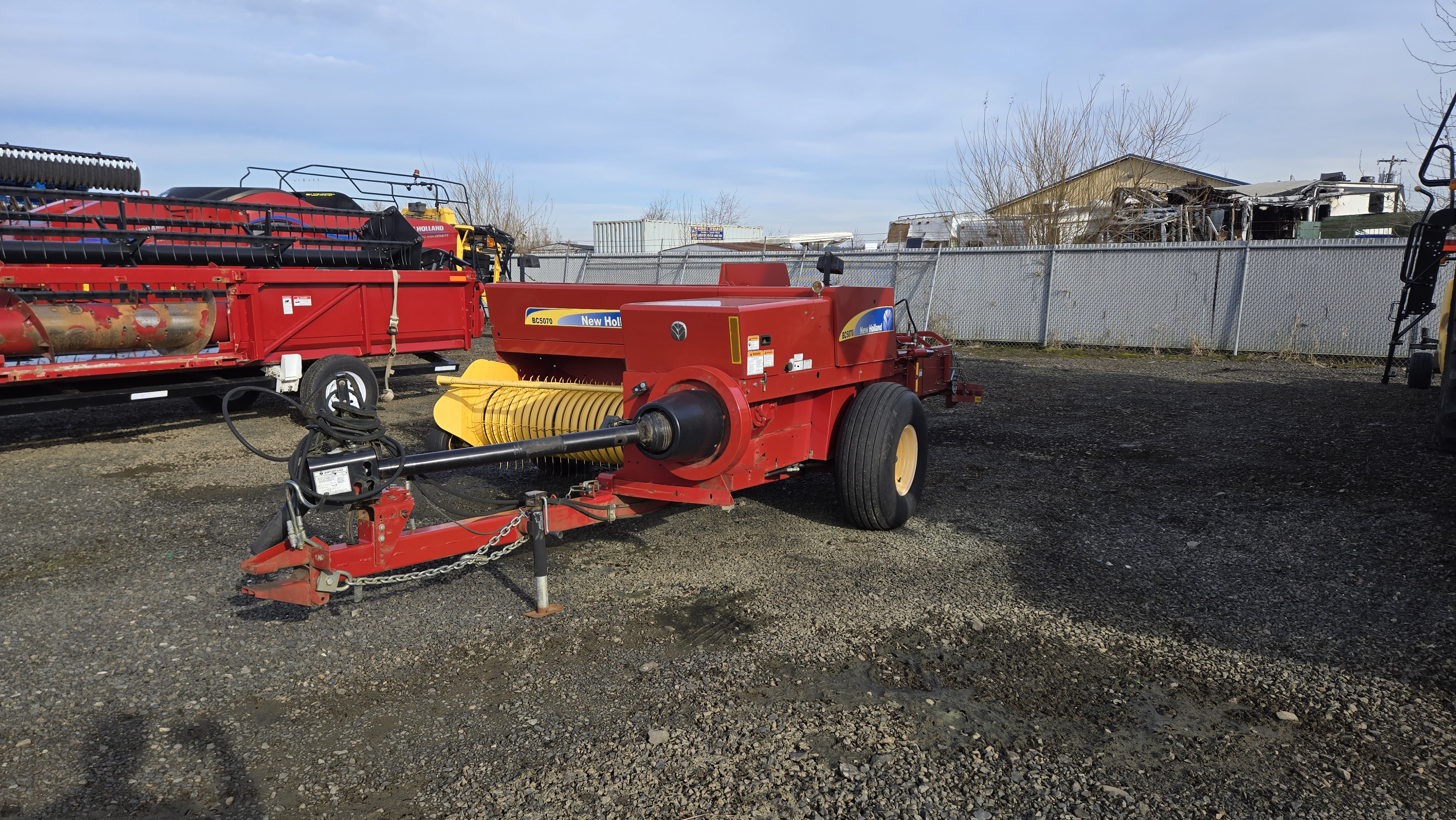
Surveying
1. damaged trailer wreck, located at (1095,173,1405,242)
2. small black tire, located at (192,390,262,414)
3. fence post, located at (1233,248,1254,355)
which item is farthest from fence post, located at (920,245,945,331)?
small black tire, located at (192,390,262,414)

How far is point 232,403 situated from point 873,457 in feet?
23.5

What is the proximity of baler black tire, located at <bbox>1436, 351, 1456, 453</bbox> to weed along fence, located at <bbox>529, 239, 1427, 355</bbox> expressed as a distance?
9.64 meters

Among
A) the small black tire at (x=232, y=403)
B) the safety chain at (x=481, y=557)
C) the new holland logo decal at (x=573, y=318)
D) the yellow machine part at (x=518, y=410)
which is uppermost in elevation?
the new holland logo decal at (x=573, y=318)

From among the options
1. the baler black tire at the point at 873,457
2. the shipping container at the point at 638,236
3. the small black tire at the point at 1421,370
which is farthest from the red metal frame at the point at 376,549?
the shipping container at the point at 638,236

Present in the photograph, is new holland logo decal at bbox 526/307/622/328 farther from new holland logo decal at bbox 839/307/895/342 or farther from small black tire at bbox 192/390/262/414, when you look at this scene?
small black tire at bbox 192/390/262/414

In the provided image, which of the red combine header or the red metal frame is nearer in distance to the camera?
the red metal frame

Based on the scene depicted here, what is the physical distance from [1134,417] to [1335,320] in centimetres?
724

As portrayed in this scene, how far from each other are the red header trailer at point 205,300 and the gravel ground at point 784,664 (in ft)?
4.50

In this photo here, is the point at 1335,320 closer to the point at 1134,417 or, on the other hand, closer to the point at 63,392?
the point at 1134,417

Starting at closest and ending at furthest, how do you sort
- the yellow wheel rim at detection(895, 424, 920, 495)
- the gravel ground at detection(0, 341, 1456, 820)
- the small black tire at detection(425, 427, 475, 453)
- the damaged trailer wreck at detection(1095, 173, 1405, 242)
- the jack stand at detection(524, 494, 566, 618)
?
the gravel ground at detection(0, 341, 1456, 820) → the jack stand at detection(524, 494, 566, 618) → the yellow wheel rim at detection(895, 424, 920, 495) → the small black tire at detection(425, 427, 475, 453) → the damaged trailer wreck at detection(1095, 173, 1405, 242)

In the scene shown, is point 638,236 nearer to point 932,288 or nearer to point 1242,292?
point 932,288

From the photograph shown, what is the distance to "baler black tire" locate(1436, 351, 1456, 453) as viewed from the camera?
487 cm

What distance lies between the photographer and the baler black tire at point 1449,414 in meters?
4.87

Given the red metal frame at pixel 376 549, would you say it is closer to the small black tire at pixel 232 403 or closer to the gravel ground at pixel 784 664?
the gravel ground at pixel 784 664
